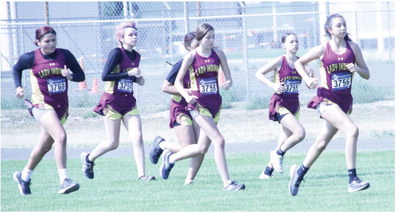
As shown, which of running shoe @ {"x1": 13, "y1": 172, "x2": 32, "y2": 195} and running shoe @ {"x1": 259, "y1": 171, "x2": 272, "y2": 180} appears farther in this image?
running shoe @ {"x1": 259, "y1": 171, "x2": 272, "y2": 180}

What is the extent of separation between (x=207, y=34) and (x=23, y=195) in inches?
103

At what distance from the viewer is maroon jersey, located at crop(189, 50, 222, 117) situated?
9.55 meters

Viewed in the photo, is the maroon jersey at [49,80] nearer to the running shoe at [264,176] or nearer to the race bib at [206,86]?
the race bib at [206,86]

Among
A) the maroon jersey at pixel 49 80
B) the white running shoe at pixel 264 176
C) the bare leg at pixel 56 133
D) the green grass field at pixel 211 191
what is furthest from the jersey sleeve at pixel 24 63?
the white running shoe at pixel 264 176

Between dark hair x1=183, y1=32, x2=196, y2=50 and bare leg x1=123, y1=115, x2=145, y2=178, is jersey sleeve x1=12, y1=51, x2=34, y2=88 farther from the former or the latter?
dark hair x1=183, y1=32, x2=196, y2=50

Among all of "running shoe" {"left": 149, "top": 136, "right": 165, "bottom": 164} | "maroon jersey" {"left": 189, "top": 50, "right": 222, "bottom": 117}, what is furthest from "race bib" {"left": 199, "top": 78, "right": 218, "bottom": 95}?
"running shoe" {"left": 149, "top": 136, "right": 165, "bottom": 164}

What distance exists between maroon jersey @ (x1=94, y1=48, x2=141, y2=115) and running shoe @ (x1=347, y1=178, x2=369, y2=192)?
3.10 meters

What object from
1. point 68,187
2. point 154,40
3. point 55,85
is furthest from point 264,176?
point 154,40

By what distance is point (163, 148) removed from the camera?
11102 millimetres

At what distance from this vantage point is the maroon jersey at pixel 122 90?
34.7 ft

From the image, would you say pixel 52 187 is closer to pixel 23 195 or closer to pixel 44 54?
pixel 23 195

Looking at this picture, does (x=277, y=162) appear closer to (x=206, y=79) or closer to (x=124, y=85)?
(x=206, y=79)

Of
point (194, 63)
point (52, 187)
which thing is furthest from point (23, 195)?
point (194, 63)

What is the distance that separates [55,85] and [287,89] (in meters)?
2.85
